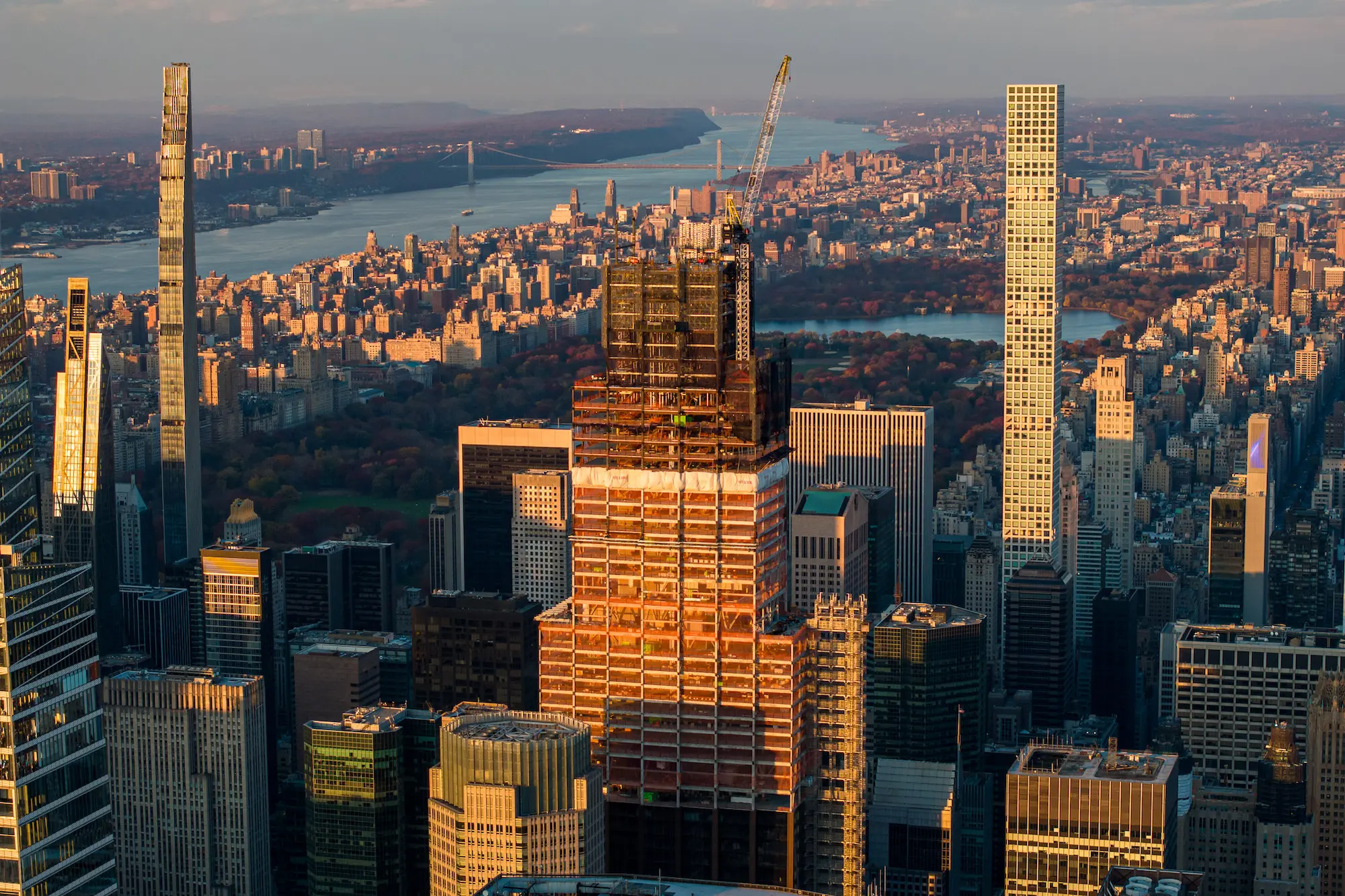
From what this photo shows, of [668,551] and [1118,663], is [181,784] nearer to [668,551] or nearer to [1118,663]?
[668,551]

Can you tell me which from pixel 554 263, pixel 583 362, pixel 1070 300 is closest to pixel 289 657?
pixel 583 362

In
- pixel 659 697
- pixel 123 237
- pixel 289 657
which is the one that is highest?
pixel 123 237

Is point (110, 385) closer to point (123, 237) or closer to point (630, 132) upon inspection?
point (123, 237)

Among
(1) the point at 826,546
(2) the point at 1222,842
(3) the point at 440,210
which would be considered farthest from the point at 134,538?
(3) the point at 440,210

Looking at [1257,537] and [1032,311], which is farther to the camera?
[1032,311]

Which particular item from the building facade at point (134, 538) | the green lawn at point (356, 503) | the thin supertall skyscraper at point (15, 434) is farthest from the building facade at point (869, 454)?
the thin supertall skyscraper at point (15, 434)

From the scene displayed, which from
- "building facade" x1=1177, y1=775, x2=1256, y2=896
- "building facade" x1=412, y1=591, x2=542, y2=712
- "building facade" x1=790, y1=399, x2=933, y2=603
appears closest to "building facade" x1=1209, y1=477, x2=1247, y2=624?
"building facade" x1=790, y1=399, x2=933, y2=603

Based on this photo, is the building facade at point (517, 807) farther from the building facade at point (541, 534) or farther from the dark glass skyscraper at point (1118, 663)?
the dark glass skyscraper at point (1118, 663)
